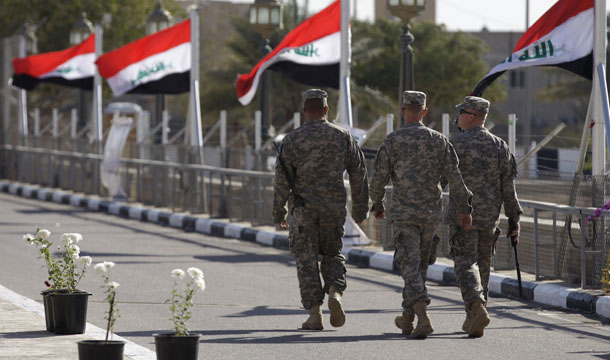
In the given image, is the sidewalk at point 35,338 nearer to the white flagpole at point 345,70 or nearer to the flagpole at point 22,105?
the white flagpole at point 345,70

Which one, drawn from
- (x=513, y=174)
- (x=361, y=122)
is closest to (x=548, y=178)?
(x=513, y=174)

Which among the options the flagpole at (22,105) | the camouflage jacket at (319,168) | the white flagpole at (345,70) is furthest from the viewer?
the flagpole at (22,105)

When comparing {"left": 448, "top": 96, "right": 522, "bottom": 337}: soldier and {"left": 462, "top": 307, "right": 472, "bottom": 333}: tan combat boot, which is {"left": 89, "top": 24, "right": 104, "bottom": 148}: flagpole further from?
{"left": 462, "top": 307, "right": 472, "bottom": 333}: tan combat boot

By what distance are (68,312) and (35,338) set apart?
1.04 ft

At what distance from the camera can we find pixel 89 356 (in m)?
7.59

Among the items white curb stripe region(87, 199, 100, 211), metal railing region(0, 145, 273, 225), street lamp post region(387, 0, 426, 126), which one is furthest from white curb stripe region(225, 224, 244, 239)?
white curb stripe region(87, 199, 100, 211)

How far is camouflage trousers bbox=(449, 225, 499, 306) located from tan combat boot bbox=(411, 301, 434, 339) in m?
0.38

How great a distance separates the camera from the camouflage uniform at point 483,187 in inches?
397

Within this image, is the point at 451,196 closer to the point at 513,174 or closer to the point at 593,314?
the point at 513,174

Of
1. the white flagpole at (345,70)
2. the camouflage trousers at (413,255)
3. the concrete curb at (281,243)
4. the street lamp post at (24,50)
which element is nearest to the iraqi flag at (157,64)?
the concrete curb at (281,243)

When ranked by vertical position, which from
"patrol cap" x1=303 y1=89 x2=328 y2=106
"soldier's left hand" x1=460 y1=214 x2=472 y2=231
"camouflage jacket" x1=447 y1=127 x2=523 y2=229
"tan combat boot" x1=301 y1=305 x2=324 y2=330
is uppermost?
"patrol cap" x1=303 y1=89 x2=328 y2=106

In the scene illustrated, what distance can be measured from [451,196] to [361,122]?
52.2 meters

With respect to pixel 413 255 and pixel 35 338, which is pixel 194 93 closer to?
pixel 413 255

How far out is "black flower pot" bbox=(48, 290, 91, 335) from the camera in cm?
928
